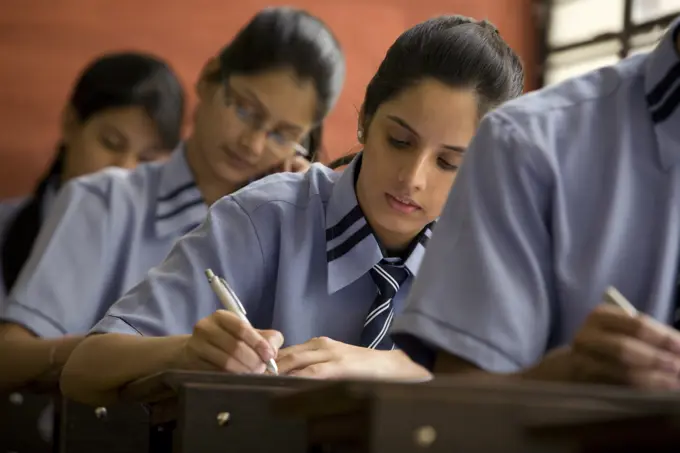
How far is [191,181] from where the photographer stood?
2.58 meters

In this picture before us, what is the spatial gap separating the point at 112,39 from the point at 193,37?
0.29 m

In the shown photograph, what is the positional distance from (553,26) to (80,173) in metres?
2.05

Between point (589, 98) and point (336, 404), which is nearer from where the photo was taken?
point (336, 404)

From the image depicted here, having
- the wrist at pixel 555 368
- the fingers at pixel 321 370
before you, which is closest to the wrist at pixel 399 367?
the fingers at pixel 321 370

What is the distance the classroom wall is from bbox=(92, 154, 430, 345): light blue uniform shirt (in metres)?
1.92

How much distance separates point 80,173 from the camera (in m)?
3.22

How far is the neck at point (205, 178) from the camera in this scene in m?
2.58

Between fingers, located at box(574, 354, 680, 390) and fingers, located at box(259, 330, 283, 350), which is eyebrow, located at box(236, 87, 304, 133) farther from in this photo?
fingers, located at box(574, 354, 680, 390)

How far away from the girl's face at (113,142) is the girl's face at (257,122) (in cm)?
75

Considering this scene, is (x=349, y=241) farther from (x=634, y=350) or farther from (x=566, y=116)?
(x=634, y=350)

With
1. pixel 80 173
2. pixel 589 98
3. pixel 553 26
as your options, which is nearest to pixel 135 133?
pixel 80 173

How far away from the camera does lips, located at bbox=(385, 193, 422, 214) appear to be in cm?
177

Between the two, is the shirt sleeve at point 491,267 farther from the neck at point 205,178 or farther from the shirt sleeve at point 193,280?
the neck at point 205,178

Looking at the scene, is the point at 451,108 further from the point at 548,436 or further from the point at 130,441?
the point at 548,436
